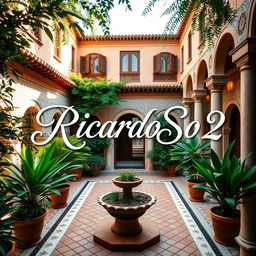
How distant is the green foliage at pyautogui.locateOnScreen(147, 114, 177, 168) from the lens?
35.1 ft

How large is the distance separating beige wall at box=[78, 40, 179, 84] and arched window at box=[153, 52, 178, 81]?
0.27m

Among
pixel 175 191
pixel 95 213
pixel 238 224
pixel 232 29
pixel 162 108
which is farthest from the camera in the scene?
pixel 162 108

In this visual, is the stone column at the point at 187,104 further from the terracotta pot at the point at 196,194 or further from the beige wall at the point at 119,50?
the terracotta pot at the point at 196,194

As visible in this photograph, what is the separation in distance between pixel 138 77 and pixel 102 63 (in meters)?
2.32

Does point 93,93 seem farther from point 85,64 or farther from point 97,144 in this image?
point 97,144

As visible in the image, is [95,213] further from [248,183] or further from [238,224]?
[248,183]

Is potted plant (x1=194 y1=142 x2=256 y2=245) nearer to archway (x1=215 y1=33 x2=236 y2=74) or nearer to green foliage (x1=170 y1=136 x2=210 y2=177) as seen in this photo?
green foliage (x1=170 y1=136 x2=210 y2=177)

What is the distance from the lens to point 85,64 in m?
12.6

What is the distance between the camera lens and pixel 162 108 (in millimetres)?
12336

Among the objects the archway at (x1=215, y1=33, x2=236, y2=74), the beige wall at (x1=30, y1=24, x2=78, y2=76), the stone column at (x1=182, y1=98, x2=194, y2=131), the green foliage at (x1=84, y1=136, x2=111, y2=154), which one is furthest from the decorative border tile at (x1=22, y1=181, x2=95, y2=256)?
the stone column at (x1=182, y1=98, x2=194, y2=131)

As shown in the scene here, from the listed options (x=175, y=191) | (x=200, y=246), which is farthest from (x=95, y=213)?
(x=175, y=191)

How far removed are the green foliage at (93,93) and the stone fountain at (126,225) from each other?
22.5 ft

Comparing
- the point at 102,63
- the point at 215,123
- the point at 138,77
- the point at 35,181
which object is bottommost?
the point at 35,181

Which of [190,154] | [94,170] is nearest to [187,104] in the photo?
[190,154]
